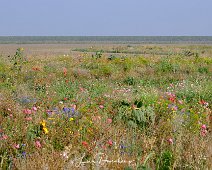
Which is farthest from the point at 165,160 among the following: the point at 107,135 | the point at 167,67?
the point at 167,67

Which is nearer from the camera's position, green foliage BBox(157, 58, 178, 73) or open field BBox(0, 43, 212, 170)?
open field BBox(0, 43, 212, 170)

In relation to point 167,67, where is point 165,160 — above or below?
above

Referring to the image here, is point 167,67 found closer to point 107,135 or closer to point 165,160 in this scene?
point 107,135

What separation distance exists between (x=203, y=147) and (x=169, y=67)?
542 inches

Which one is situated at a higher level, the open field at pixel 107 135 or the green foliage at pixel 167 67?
the open field at pixel 107 135

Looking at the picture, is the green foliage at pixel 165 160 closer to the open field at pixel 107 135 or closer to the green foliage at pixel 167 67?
the open field at pixel 107 135

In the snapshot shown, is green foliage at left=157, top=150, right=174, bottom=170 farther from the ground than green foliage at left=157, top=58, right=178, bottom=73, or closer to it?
farther from the ground

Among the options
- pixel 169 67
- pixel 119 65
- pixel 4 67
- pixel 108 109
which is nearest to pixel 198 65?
pixel 169 67

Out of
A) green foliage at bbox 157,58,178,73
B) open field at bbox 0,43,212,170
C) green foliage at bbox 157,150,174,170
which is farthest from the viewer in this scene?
green foliage at bbox 157,58,178,73

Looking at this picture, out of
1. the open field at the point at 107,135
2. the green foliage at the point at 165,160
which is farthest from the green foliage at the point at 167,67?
the green foliage at the point at 165,160

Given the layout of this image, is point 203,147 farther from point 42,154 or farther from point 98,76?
point 98,76

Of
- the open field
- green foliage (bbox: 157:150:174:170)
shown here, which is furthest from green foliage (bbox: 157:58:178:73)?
green foliage (bbox: 157:150:174:170)

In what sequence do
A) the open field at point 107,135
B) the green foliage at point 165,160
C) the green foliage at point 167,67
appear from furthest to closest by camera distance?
the green foliage at point 167,67, the green foliage at point 165,160, the open field at point 107,135

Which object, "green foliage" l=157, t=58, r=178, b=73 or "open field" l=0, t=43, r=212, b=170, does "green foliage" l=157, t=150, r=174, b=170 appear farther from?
"green foliage" l=157, t=58, r=178, b=73
